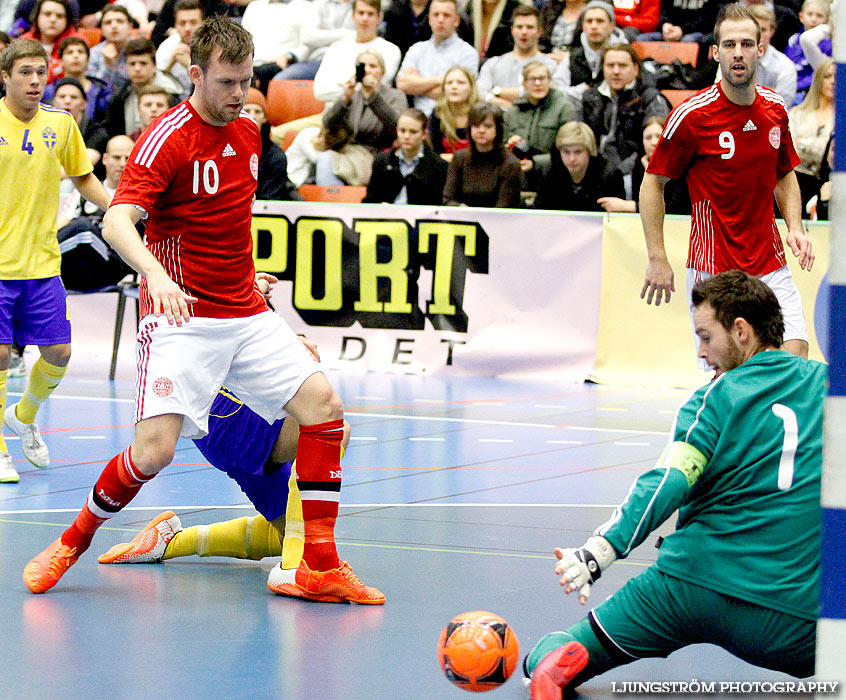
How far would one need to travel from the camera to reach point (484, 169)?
13.0 m

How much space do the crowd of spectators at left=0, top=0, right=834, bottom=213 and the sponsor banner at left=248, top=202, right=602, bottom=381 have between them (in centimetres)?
38

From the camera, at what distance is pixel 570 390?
12.1m

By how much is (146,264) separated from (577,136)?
8.13 meters

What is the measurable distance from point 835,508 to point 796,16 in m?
13.0

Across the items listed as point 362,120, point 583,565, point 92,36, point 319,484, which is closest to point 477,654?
point 583,565

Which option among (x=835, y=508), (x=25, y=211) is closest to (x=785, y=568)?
(x=835, y=508)

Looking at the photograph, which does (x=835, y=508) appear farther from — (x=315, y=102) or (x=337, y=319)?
(x=315, y=102)

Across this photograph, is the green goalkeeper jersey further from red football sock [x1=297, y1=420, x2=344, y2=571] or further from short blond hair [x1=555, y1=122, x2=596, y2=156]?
short blond hair [x1=555, y1=122, x2=596, y2=156]

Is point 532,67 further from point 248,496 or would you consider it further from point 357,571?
point 357,571

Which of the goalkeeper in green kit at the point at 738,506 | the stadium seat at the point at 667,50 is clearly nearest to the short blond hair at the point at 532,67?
the stadium seat at the point at 667,50

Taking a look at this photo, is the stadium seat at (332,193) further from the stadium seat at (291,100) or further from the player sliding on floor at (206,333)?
the player sliding on floor at (206,333)

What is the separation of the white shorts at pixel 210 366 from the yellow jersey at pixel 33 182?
268cm

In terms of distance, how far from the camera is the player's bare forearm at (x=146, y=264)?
16.0 ft

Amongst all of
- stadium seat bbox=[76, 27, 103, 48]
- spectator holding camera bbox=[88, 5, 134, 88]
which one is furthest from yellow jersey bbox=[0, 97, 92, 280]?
stadium seat bbox=[76, 27, 103, 48]
